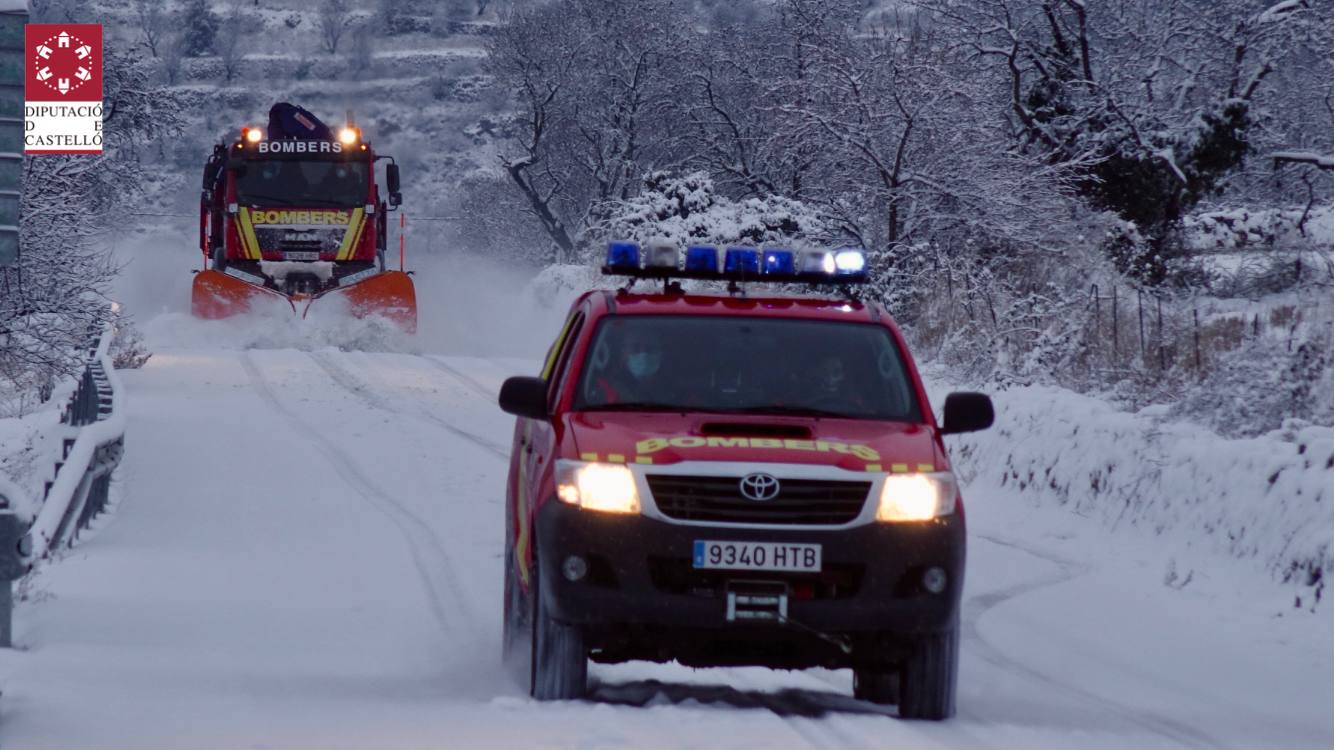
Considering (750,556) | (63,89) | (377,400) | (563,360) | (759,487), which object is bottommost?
(377,400)

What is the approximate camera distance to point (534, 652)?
640cm

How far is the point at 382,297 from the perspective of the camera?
2767cm

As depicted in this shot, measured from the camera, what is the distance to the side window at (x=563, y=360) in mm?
7027

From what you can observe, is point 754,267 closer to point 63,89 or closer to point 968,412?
point 968,412

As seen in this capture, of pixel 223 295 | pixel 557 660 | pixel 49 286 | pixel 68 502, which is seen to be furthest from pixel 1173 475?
pixel 223 295

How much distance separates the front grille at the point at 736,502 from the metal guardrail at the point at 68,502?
246 centimetres

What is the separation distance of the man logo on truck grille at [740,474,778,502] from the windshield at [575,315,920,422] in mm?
656

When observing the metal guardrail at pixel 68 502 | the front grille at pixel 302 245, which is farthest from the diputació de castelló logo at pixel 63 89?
the metal guardrail at pixel 68 502

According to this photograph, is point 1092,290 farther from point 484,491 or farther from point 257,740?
point 257,740

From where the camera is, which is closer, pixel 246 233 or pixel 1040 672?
pixel 1040 672

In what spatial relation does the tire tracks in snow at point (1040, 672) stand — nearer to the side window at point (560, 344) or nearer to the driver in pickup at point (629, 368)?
the driver in pickup at point (629, 368)

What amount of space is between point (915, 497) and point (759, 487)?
58 cm

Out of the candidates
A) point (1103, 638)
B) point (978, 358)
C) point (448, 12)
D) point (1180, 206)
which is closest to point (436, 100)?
point (448, 12)

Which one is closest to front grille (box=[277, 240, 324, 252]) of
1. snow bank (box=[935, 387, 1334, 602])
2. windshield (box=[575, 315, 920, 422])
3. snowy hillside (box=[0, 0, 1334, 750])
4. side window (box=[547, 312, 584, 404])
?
snowy hillside (box=[0, 0, 1334, 750])
